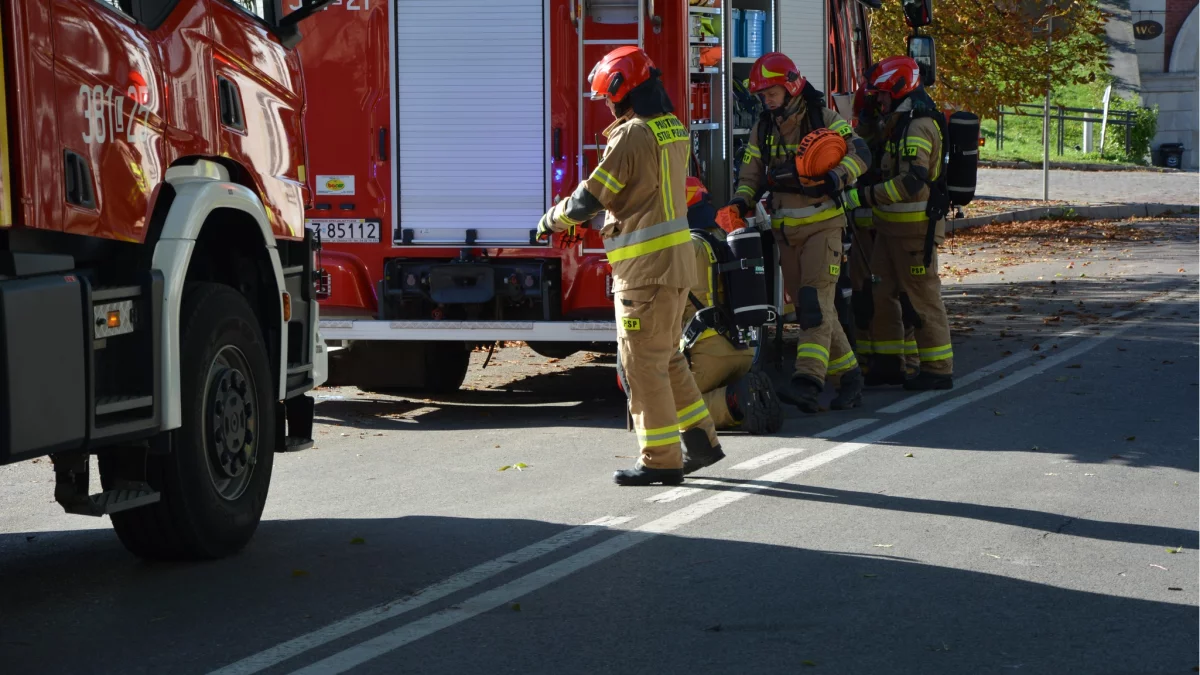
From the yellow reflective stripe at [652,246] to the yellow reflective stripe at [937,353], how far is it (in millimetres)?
3602

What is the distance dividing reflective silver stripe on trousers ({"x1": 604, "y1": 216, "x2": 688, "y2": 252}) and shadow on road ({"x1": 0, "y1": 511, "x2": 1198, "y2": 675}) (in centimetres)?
156

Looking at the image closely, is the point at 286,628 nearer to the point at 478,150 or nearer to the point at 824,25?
the point at 478,150

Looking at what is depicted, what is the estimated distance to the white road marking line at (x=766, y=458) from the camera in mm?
7832

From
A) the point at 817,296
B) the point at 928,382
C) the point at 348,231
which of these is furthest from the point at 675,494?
the point at 928,382

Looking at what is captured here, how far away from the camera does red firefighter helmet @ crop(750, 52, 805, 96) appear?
9.45m

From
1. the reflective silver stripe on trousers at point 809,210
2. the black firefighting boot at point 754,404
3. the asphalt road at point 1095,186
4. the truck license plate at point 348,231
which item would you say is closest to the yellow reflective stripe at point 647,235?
the black firefighting boot at point 754,404

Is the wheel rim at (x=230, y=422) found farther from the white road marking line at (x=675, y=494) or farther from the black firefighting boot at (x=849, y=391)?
the black firefighting boot at (x=849, y=391)

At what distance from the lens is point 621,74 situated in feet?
23.9

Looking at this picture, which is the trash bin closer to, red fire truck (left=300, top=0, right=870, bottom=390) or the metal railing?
the metal railing

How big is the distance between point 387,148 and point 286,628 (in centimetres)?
527

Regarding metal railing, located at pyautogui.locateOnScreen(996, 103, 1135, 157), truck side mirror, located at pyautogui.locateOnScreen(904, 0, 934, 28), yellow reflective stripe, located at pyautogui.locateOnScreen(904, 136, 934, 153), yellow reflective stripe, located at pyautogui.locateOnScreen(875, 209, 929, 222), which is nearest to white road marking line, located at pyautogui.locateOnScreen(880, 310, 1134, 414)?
yellow reflective stripe, located at pyautogui.locateOnScreen(875, 209, 929, 222)

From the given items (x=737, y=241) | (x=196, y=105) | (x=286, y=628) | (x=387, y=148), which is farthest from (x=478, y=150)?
(x=286, y=628)

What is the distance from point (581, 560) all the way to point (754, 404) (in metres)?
2.95

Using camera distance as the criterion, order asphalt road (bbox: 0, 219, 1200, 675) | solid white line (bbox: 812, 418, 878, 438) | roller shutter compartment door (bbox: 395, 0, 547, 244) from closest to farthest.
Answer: asphalt road (bbox: 0, 219, 1200, 675) → solid white line (bbox: 812, 418, 878, 438) → roller shutter compartment door (bbox: 395, 0, 547, 244)
